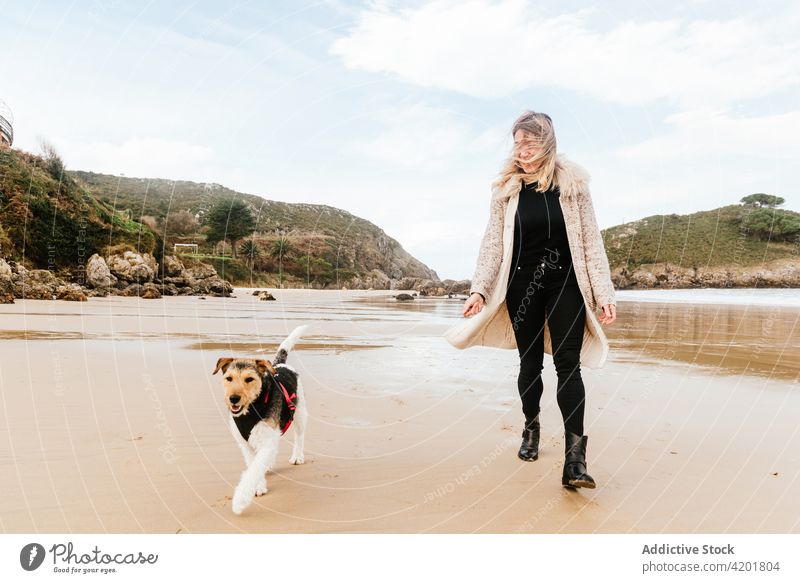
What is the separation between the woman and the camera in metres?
3.50

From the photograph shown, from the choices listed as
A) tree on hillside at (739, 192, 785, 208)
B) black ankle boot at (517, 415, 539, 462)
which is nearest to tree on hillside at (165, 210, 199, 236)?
black ankle boot at (517, 415, 539, 462)

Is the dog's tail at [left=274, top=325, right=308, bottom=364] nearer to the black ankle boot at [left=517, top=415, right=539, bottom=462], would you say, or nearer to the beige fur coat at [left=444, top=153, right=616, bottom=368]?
the beige fur coat at [left=444, top=153, right=616, bottom=368]

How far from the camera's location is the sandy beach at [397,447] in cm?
279

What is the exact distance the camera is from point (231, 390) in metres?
2.98

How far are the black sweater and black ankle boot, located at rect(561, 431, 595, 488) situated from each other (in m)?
1.19

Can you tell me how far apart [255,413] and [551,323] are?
6.92 ft

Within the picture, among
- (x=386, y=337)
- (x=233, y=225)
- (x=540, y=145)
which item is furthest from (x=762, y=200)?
(x=540, y=145)

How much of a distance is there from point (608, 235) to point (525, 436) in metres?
71.1

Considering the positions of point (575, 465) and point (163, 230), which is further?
point (163, 230)

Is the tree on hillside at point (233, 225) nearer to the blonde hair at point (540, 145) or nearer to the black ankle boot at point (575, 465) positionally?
the blonde hair at point (540, 145)

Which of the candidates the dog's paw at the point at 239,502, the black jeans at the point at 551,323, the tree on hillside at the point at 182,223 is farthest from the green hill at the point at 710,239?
the dog's paw at the point at 239,502

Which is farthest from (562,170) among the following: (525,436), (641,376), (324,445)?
(641,376)

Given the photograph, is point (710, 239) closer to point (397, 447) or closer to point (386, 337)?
point (386, 337)

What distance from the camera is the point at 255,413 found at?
306 centimetres
